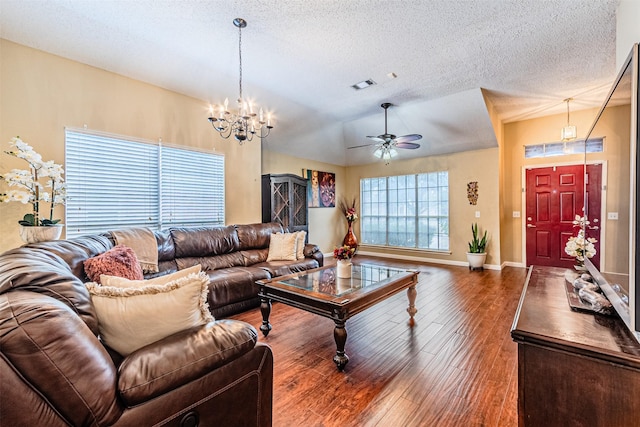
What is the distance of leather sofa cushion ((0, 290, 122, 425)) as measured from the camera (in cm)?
76

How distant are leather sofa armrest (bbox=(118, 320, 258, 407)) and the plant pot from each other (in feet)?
17.8

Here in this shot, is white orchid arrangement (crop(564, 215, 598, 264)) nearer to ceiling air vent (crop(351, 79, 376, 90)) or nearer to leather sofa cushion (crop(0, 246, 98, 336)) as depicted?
leather sofa cushion (crop(0, 246, 98, 336))

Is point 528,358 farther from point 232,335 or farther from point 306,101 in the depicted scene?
point 306,101

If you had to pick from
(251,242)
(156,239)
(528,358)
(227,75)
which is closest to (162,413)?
(528,358)

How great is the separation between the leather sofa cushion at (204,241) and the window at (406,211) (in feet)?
13.9

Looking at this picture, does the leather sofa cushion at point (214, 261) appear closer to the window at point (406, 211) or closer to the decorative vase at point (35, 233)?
the decorative vase at point (35, 233)

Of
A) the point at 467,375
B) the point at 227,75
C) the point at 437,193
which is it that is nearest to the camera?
the point at 467,375

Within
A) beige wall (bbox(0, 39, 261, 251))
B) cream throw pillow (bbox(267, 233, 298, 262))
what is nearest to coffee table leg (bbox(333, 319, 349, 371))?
cream throw pillow (bbox(267, 233, 298, 262))

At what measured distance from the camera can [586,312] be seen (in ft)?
4.79

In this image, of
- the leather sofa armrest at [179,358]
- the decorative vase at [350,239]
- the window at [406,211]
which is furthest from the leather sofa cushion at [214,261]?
the window at [406,211]

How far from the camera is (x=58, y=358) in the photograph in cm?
81

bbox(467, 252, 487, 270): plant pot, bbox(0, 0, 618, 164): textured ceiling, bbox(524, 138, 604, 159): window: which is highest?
bbox(0, 0, 618, 164): textured ceiling

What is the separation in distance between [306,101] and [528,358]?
4.44m

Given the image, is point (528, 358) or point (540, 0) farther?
point (540, 0)
